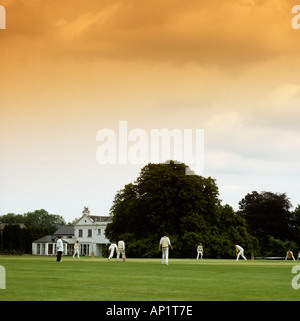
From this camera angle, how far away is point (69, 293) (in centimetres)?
1371

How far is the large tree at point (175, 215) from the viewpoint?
74.9 metres

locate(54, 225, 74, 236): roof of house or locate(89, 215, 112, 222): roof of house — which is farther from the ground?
locate(89, 215, 112, 222): roof of house

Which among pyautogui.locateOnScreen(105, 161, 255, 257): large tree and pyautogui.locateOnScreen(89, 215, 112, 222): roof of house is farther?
pyautogui.locateOnScreen(89, 215, 112, 222): roof of house

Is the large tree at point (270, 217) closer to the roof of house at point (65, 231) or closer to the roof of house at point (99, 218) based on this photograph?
the roof of house at point (99, 218)

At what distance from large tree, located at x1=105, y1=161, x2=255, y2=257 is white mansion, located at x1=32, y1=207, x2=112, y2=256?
168 feet

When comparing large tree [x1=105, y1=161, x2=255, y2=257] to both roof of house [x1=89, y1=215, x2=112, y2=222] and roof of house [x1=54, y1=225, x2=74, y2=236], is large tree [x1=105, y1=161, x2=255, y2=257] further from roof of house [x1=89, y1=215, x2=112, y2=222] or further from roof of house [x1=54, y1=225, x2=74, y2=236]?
roof of house [x1=54, y1=225, x2=74, y2=236]

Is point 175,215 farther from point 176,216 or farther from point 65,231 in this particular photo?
point 65,231

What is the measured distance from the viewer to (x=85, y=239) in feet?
450

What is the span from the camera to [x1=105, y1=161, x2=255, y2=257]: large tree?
74875mm

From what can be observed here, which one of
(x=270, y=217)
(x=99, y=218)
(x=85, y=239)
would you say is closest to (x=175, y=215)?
(x=270, y=217)

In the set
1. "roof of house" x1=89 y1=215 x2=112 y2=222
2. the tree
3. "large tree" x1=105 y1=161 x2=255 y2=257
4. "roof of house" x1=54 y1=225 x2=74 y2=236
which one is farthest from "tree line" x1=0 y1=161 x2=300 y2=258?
"roof of house" x1=54 y1=225 x2=74 y2=236

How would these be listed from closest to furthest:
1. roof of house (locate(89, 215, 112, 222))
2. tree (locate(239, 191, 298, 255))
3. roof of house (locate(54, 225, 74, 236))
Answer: tree (locate(239, 191, 298, 255)) < roof of house (locate(89, 215, 112, 222)) < roof of house (locate(54, 225, 74, 236))

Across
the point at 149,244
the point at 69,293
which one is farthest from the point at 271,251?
the point at 69,293
